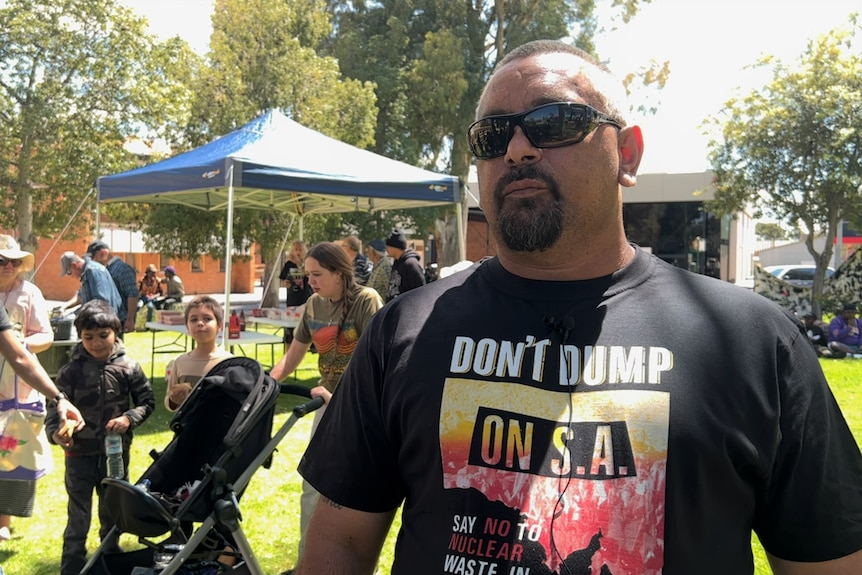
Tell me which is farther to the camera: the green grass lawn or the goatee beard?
the green grass lawn

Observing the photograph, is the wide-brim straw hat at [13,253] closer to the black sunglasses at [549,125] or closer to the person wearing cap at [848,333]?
the black sunglasses at [549,125]

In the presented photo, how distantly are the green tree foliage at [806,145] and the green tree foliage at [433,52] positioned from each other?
7.98 m

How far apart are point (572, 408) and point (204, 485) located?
2.05 metres

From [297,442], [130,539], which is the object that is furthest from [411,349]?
[297,442]

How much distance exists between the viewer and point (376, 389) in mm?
1476

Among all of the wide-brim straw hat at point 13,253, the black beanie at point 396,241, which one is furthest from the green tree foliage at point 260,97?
the wide-brim straw hat at point 13,253

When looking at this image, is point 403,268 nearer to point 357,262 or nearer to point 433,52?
point 357,262

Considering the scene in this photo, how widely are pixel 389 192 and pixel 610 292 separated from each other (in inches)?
290

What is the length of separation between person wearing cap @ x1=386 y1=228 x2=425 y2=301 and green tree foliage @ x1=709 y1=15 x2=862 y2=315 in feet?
40.2

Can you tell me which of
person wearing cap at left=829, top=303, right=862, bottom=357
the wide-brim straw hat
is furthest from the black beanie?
person wearing cap at left=829, top=303, right=862, bottom=357

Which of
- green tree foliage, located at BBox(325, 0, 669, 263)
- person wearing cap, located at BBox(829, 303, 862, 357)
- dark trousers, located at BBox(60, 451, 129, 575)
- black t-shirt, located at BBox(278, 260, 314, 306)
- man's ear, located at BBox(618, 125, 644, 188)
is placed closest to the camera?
man's ear, located at BBox(618, 125, 644, 188)

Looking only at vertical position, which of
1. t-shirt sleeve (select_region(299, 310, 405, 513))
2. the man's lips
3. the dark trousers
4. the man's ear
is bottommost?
the dark trousers

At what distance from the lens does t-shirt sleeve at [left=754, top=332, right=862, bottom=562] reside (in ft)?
4.19

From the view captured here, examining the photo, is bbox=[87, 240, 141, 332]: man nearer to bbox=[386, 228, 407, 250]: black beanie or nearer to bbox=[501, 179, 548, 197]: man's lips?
bbox=[386, 228, 407, 250]: black beanie
